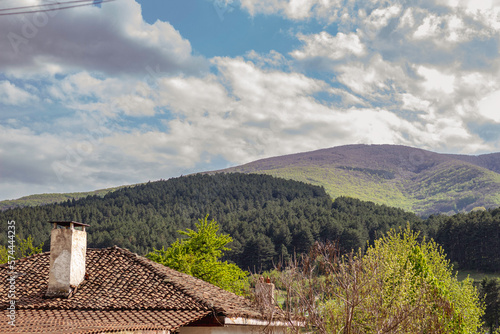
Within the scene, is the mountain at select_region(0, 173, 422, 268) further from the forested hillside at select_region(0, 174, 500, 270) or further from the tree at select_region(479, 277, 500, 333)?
the tree at select_region(479, 277, 500, 333)

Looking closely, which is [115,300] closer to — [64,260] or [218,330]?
[64,260]

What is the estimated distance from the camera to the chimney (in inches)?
617

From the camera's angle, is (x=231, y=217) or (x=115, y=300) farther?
(x=231, y=217)

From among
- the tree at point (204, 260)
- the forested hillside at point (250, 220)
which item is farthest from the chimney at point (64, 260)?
the forested hillside at point (250, 220)

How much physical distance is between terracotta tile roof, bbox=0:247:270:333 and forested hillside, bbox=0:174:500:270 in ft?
203

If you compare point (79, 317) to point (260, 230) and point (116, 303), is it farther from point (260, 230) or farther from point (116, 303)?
point (260, 230)

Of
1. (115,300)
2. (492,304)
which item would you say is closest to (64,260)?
(115,300)

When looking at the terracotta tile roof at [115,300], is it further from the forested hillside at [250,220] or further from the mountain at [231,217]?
the mountain at [231,217]

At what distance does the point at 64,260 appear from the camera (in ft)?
52.6

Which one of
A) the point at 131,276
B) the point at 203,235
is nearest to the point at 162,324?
the point at 131,276

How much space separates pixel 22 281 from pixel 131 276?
3619mm

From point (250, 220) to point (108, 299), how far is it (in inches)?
5043

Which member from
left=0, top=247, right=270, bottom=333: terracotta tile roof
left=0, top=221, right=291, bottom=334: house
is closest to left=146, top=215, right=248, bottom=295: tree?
left=0, top=247, right=270, bottom=333: terracotta tile roof

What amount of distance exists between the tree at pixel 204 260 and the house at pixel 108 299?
45.2 ft
